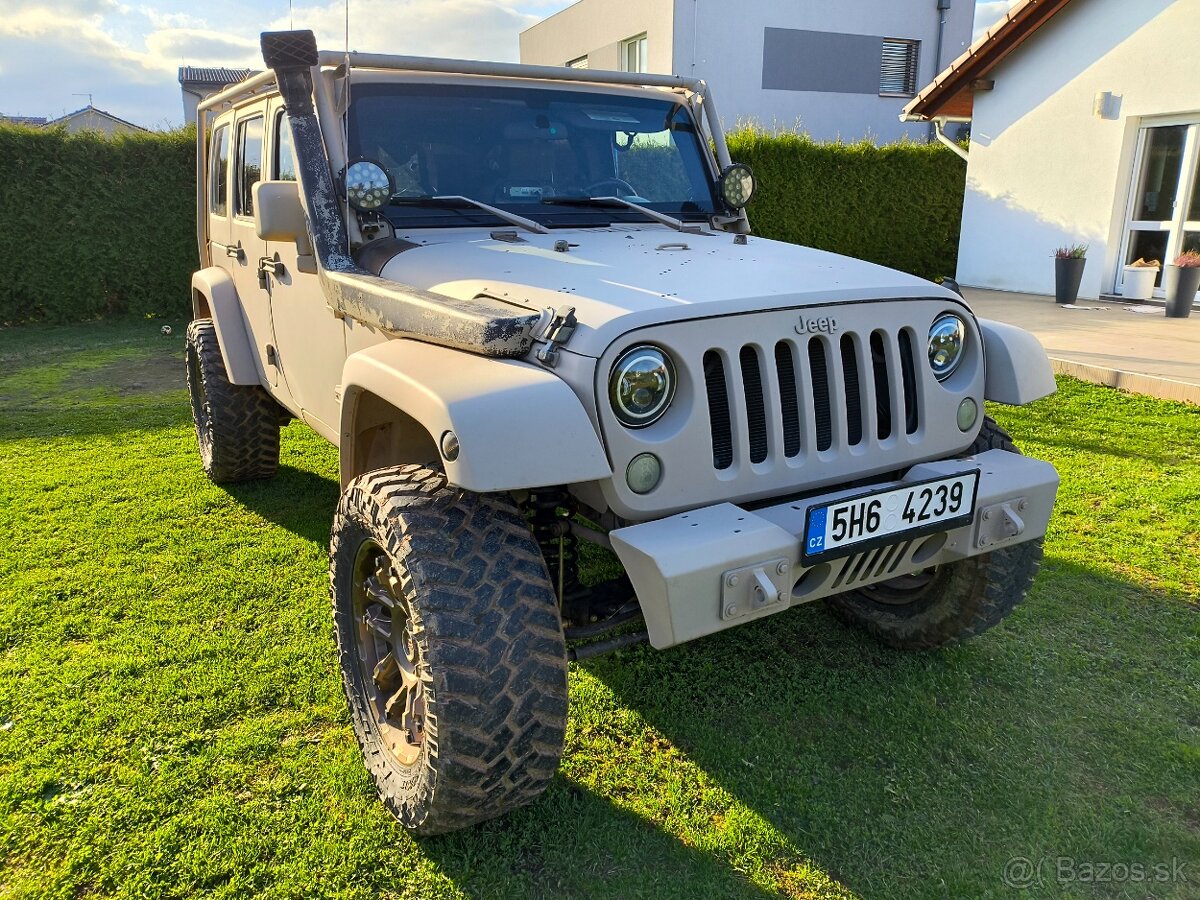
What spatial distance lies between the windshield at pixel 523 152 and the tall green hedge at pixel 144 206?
10.1 meters

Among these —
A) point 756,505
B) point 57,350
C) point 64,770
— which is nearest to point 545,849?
point 756,505

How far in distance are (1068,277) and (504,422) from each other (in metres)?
11.2

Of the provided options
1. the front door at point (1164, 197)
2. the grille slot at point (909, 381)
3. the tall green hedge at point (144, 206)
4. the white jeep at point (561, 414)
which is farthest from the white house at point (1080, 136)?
the grille slot at point (909, 381)

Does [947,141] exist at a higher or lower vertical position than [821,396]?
higher

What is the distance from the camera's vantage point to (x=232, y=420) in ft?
16.6

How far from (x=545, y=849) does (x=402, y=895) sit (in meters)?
0.40

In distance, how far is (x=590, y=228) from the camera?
3654 millimetres

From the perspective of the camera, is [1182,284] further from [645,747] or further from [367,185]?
[367,185]

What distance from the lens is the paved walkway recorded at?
7.06 metres

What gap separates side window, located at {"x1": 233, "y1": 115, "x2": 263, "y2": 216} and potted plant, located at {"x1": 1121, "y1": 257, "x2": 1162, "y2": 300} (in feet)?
35.1

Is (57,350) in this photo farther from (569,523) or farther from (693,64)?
(693,64)

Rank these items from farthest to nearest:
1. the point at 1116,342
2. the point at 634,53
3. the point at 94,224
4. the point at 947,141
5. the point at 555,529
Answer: the point at 634,53, the point at 947,141, the point at 94,224, the point at 1116,342, the point at 555,529

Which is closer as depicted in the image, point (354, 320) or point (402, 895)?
point (402, 895)

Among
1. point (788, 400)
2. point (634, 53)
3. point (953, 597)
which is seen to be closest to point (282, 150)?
point (788, 400)
